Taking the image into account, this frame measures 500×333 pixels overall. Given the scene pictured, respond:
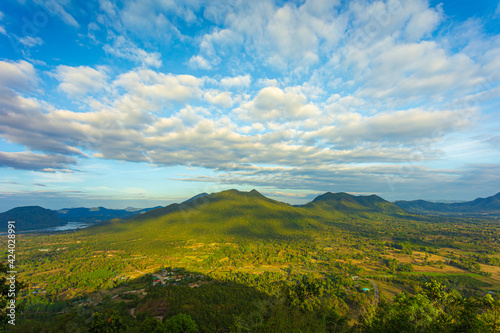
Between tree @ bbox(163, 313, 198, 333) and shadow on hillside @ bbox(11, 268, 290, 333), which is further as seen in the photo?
shadow on hillside @ bbox(11, 268, 290, 333)

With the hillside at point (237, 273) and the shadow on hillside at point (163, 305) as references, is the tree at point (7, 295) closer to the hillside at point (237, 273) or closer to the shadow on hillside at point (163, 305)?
the hillside at point (237, 273)

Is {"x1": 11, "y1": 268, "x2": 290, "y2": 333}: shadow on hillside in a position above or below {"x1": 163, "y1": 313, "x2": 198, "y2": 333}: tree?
below

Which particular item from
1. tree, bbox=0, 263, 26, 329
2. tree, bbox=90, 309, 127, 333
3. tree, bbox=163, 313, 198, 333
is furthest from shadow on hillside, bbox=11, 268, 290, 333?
tree, bbox=0, 263, 26, 329

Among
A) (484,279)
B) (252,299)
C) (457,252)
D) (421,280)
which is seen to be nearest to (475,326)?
(252,299)

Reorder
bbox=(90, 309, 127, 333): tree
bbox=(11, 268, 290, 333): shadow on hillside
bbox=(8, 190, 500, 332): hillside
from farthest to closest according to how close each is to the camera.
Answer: bbox=(8, 190, 500, 332): hillside, bbox=(11, 268, 290, 333): shadow on hillside, bbox=(90, 309, 127, 333): tree

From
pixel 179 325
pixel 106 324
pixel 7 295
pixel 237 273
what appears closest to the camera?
pixel 7 295

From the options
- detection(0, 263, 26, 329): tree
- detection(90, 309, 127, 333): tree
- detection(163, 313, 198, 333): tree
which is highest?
detection(0, 263, 26, 329): tree

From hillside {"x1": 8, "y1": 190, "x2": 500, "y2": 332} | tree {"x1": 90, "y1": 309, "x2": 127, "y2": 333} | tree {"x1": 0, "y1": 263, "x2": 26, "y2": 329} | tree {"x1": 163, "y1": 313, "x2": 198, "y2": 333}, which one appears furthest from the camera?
hillside {"x1": 8, "y1": 190, "x2": 500, "y2": 332}

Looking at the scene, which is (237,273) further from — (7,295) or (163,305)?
(7,295)

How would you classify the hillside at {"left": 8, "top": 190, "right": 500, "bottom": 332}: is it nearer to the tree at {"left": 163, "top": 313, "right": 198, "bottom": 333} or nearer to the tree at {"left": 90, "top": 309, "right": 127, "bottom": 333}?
the tree at {"left": 90, "top": 309, "right": 127, "bottom": 333}

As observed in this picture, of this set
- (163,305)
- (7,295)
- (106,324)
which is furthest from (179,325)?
(7,295)

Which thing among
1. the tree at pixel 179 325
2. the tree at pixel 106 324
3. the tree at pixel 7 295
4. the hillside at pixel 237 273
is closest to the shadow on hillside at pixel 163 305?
the hillside at pixel 237 273

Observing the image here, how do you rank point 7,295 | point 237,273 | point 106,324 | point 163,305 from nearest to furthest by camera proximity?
point 7,295 < point 106,324 < point 163,305 < point 237,273
